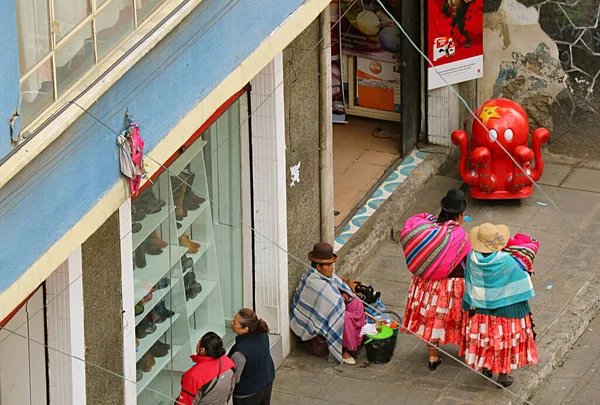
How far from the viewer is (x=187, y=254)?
11.6 metres

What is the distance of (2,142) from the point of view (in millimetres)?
7941

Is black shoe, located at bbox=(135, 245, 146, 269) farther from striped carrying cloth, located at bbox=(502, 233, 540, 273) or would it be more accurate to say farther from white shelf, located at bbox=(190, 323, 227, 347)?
striped carrying cloth, located at bbox=(502, 233, 540, 273)

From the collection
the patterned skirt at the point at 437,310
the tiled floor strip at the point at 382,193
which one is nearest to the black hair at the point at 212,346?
the patterned skirt at the point at 437,310

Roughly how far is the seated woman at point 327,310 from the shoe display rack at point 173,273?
0.80 m

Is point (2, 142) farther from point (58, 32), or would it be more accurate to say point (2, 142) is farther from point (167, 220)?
point (167, 220)

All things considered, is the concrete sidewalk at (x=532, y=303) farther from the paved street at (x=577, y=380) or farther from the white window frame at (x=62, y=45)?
the white window frame at (x=62, y=45)

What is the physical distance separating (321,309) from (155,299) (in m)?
1.84

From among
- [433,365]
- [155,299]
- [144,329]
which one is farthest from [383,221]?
[144,329]

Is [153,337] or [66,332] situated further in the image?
[153,337]

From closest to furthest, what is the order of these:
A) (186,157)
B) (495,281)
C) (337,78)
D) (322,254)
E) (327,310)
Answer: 1. (186,157)
2. (495,281)
3. (322,254)
4. (327,310)
5. (337,78)

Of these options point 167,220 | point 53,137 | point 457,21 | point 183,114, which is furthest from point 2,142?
point 457,21

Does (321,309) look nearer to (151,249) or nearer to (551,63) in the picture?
(151,249)

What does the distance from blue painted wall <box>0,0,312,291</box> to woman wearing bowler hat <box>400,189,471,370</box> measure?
2131 millimetres

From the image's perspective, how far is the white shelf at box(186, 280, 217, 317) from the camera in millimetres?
11695
